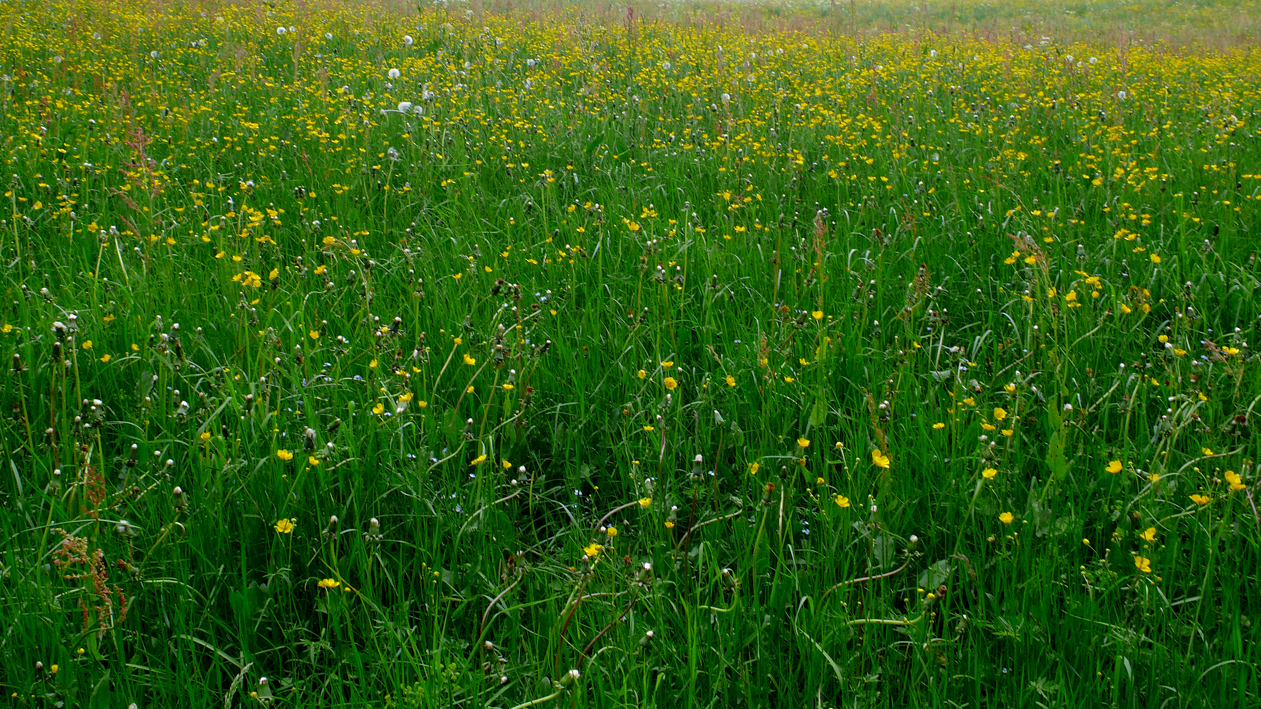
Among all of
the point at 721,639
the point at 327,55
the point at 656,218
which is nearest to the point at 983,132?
the point at 656,218

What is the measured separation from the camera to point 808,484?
2166 mm

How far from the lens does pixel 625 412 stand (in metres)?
2.29

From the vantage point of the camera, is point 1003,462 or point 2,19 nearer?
point 1003,462

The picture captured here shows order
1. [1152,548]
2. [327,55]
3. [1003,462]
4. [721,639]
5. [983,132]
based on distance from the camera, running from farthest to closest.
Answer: [327,55] → [983,132] → [1003,462] → [1152,548] → [721,639]

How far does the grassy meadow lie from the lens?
164cm

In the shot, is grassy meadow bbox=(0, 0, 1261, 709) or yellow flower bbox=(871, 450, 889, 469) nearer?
grassy meadow bbox=(0, 0, 1261, 709)

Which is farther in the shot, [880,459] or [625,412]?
[625,412]

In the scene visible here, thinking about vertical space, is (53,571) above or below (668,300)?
below

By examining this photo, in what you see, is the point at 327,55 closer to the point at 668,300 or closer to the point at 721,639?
the point at 668,300

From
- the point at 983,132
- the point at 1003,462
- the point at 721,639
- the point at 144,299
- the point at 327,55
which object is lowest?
the point at 721,639

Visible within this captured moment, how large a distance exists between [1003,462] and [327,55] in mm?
6918

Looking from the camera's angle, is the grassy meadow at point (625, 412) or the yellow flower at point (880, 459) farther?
the yellow flower at point (880, 459)

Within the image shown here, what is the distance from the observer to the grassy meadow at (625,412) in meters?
1.64

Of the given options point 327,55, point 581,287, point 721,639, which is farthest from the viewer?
point 327,55
